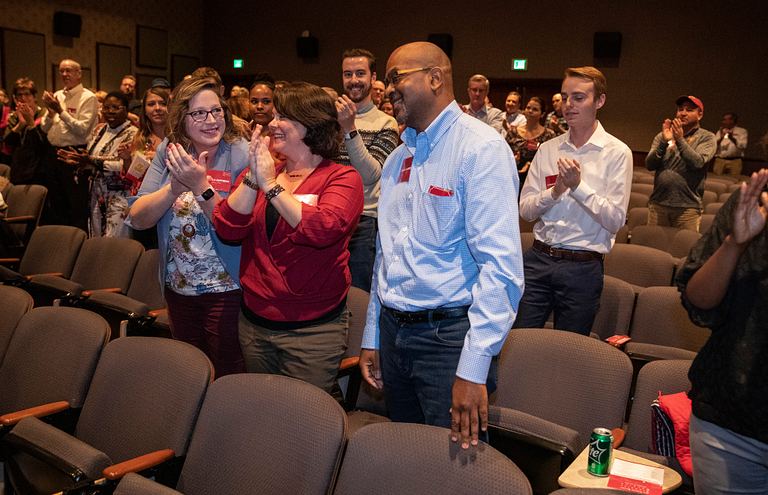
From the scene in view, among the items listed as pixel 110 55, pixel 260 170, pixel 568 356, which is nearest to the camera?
pixel 260 170

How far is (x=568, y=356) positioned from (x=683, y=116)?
2968 millimetres

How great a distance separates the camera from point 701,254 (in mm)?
1376

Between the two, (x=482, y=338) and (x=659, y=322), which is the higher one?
(x=482, y=338)

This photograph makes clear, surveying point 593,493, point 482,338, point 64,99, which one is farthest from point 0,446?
point 64,99

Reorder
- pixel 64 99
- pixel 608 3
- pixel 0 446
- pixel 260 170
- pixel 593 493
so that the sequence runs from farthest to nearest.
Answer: pixel 608 3, pixel 64 99, pixel 0 446, pixel 260 170, pixel 593 493

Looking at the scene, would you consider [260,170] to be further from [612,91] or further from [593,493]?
[612,91]

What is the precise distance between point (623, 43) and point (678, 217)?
670cm

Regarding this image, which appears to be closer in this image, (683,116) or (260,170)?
(260,170)

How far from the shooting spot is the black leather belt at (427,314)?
59.6 inches

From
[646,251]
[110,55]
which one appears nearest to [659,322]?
[646,251]

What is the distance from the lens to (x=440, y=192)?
1498mm

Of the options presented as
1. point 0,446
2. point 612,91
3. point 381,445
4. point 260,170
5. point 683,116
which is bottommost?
point 0,446

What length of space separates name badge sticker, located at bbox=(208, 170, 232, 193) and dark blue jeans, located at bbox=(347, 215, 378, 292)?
95 cm

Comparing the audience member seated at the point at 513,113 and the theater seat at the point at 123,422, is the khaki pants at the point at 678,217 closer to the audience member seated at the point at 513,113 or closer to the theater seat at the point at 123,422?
the audience member seated at the point at 513,113
